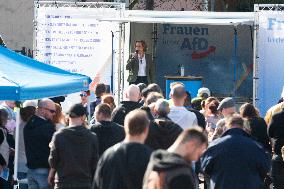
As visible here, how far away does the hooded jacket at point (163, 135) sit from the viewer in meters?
10.6

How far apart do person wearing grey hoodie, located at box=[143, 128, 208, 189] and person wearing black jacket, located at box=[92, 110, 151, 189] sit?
0.83 metres

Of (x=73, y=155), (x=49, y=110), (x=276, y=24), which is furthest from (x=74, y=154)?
(x=276, y=24)

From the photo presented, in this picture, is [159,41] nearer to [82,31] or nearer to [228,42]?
[228,42]

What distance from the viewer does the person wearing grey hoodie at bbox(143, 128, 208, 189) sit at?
712cm

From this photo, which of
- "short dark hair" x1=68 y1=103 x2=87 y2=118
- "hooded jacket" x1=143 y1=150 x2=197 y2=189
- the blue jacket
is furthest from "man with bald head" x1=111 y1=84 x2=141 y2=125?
"hooded jacket" x1=143 y1=150 x2=197 y2=189

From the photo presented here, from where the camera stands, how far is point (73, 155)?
1009cm

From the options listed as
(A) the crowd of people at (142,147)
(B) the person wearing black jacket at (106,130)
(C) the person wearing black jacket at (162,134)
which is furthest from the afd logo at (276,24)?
(B) the person wearing black jacket at (106,130)

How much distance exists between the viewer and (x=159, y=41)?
23734mm

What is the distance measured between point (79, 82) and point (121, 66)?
299 inches

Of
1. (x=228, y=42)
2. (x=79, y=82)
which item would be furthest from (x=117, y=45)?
(x=79, y=82)

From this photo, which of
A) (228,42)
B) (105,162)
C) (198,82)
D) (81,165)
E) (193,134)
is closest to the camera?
(193,134)

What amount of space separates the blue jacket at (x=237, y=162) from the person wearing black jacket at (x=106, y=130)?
1.67 m

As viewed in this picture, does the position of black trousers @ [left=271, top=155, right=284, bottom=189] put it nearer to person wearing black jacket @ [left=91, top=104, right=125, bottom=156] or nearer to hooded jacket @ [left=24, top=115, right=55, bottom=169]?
person wearing black jacket @ [left=91, top=104, right=125, bottom=156]

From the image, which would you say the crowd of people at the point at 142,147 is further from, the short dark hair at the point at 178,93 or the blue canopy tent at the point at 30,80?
the blue canopy tent at the point at 30,80
